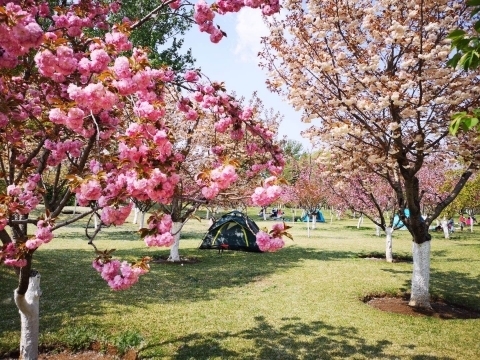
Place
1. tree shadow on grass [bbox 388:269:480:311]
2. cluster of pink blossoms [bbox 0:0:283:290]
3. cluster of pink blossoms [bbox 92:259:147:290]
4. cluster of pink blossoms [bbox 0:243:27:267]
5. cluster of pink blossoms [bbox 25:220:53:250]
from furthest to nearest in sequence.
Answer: tree shadow on grass [bbox 388:269:480:311] < cluster of pink blossoms [bbox 0:243:27:267] < cluster of pink blossoms [bbox 92:259:147:290] < cluster of pink blossoms [bbox 25:220:53:250] < cluster of pink blossoms [bbox 0:0:283:290]

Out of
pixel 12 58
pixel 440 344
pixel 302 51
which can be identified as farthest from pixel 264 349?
pixel 302 51

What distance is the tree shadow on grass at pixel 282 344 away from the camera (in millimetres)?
6590

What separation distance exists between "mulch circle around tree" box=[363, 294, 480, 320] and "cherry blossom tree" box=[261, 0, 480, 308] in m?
0.34

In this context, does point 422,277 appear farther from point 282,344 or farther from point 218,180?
point 218,180

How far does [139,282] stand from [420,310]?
8.25 meters

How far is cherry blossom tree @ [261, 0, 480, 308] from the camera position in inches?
302

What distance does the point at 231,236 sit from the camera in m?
20.6

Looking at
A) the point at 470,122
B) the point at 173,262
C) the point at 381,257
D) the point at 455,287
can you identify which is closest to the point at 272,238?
the point at 470,122

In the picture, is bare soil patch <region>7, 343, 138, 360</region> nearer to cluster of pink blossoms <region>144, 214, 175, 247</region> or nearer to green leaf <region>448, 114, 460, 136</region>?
cluster of pink blossoms <region>144, 214, 175, 247</region>

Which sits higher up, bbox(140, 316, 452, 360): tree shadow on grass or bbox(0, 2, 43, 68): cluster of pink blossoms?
bbox(0, 2, 43, 68): cluster of pink blossoms

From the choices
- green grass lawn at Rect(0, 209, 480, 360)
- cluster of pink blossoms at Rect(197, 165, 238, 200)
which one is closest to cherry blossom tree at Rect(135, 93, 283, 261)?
cluster of pink blossoms at Rect(197, 165, 238, 200)

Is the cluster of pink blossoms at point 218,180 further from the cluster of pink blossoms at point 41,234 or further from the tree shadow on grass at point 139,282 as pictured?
the tree shadow on grass at point 139,282

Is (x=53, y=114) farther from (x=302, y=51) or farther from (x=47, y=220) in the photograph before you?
(x=302, y=51)

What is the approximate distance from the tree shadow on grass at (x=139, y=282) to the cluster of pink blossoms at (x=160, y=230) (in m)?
5.06
